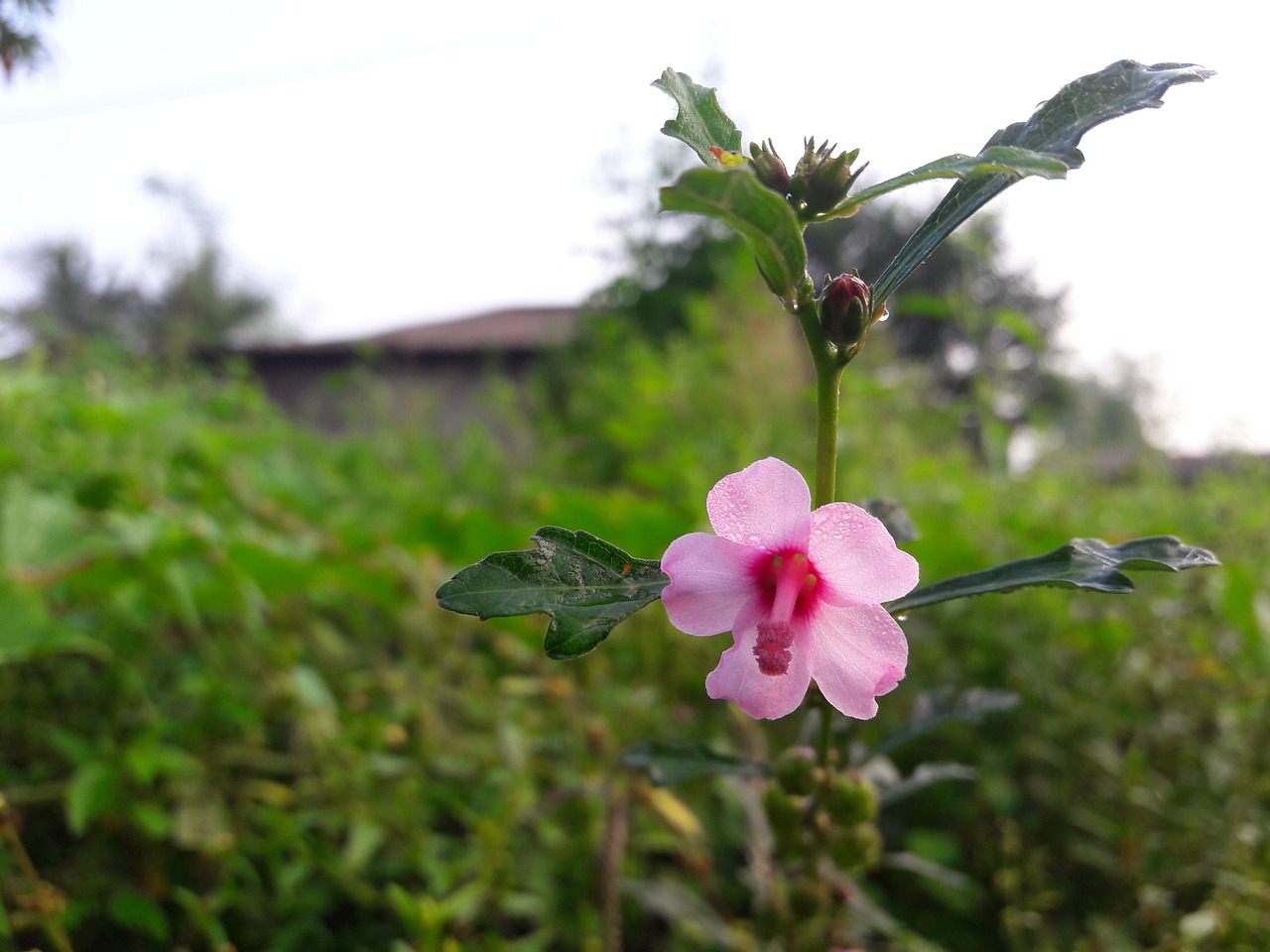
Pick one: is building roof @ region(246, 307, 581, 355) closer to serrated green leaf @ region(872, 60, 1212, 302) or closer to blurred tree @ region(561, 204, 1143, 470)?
blurred tree @ region(561, 204, 1143, 470)

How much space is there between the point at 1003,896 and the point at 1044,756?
0.77 ft

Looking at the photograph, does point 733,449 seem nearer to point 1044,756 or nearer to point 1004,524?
point 1004,524

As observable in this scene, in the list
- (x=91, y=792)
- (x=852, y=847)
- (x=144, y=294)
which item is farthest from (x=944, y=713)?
(x=144, y=294)

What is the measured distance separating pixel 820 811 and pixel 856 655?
212 mm

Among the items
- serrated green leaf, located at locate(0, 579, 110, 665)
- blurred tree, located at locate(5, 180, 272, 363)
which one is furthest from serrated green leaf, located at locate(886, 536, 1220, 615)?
blurred tree, located at locate(5, 180, 272, 363)

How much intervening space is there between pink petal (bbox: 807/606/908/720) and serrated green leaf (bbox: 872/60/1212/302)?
169 mm

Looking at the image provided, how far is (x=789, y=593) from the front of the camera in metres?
0.42

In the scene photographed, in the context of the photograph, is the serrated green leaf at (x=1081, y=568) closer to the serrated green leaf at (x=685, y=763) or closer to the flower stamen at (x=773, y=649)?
the flower stamen at (x=773, y=649)

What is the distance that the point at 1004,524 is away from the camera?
5.34 ft

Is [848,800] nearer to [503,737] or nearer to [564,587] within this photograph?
[564,587]

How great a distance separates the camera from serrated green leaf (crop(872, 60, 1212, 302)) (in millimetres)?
423


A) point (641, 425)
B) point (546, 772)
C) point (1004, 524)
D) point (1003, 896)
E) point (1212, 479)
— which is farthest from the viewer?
point (641, 425)

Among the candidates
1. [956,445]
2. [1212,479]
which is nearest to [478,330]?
[956,445]

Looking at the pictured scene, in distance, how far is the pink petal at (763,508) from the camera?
418 millimetres
